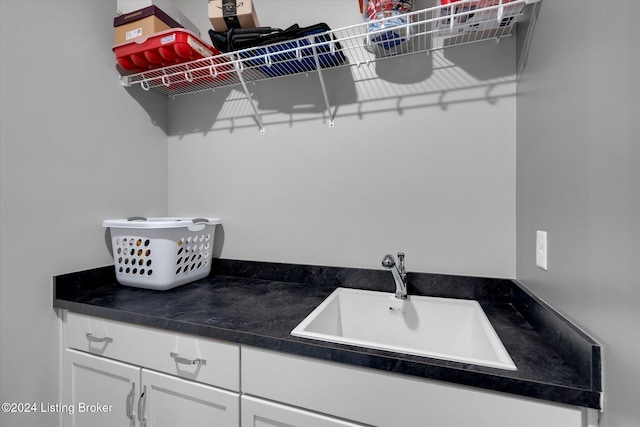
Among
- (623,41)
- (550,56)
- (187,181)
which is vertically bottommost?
(187,181)

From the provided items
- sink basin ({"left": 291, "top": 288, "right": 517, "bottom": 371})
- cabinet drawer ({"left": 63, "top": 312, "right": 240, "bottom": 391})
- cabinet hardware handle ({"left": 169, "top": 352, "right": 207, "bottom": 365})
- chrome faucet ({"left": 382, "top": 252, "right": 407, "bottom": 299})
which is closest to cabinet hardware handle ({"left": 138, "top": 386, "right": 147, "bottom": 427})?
cabinet drawer ({"left": 63, "top": 312, "right": 240, "bottom": 391})

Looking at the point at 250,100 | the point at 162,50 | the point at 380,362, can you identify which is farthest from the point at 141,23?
the point at 380,362

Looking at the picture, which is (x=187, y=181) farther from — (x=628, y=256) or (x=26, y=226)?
(x=628, y=256)

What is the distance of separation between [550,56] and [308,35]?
0.84m

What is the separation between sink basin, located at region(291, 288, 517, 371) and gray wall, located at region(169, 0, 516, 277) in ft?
0.57

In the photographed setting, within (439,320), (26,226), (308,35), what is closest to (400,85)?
(308,35)

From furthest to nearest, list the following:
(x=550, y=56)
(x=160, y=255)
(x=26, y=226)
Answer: (x=160, y=255)
(x=26, y=226)
(x=550, y=56)

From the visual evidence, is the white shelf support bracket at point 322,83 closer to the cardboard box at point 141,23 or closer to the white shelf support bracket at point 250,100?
the white shelf support bracket at point 250,100

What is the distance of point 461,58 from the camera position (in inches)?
48.5

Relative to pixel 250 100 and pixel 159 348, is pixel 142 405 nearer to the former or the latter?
pixel 159 348

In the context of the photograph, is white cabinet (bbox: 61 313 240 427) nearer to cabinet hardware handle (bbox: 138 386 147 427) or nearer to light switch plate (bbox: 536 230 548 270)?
cabinet hardware handle (bbox: 138 386 147 427)

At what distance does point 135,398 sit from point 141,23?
1.63 meters

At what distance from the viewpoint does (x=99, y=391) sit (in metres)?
1.17

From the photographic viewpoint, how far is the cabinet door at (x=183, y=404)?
0.94 m
